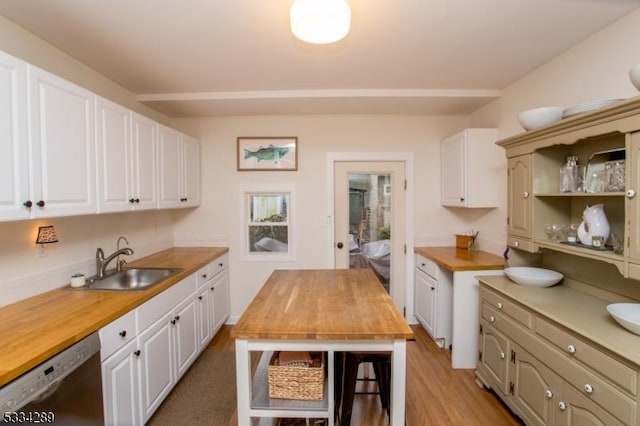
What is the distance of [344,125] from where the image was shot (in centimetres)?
356

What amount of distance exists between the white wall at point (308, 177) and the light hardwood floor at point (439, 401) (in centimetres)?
140

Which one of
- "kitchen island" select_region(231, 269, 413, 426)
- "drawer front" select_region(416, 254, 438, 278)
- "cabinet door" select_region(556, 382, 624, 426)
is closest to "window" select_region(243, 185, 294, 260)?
"drawer front" select_region(416, 254, 438, 278)

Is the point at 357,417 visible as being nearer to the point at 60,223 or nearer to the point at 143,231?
the point at 60,223

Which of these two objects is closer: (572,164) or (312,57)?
(572,164)

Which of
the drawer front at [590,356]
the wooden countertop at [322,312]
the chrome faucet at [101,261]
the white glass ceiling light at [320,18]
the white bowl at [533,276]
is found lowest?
the drawer front at [590,356]

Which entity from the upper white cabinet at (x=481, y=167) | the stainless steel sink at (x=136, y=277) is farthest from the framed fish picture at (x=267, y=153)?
the upper white cabinet at (x=481, y=167)

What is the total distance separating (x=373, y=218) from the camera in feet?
12.0

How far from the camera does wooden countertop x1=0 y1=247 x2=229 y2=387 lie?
1.17 metres

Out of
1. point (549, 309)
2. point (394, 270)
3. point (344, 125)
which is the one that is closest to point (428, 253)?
point (394, 270)

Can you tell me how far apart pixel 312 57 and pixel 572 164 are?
6.28 feet

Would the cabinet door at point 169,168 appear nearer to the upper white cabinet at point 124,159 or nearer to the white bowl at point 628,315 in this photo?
the upper white cabinet at point 124,159

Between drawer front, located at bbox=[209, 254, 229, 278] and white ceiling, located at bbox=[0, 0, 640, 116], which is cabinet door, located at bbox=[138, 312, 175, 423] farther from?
white ceiling, located at bbox=[0, 0, 640, 116]

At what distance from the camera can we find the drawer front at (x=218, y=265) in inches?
123

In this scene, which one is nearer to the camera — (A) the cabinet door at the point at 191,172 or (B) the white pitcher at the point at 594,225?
(B) the white pitcher at the point at 594,225
